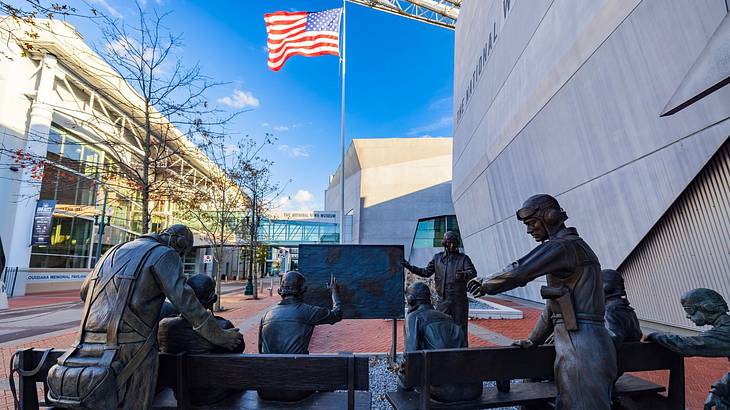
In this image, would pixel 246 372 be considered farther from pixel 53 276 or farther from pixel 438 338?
pixel 53 276

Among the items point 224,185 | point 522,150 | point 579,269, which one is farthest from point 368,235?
point 579,269

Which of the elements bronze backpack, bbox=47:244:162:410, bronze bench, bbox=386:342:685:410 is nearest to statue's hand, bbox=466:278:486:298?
bronze bench, bbox=386:342:685:410

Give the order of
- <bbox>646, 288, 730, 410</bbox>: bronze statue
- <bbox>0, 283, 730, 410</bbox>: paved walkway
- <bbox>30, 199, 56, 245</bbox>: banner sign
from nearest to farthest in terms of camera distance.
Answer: <bbox>646, 288, 730, 410</bbox>: bronze statue → <bbox>0, 283, 730, 410</bbox>: paved walkway → <bbox>30, 199, 56, 245</bbox>: banner sign

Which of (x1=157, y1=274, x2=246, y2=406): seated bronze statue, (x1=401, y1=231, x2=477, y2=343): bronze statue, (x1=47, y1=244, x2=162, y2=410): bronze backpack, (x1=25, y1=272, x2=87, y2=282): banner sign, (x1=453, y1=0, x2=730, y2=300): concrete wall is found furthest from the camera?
(x1=25, y1=272, x2=87, y2=282): banner sign

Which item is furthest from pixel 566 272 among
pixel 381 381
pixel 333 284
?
pixel 381 381

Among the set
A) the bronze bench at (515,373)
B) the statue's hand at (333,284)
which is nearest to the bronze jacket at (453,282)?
the statue's hand at (333,284)

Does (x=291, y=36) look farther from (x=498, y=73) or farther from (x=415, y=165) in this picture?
(x=415, y=165)

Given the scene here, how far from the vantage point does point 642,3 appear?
710cm

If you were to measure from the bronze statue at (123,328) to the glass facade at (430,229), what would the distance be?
35.5 metres

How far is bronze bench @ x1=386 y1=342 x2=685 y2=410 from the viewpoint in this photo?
109 inches

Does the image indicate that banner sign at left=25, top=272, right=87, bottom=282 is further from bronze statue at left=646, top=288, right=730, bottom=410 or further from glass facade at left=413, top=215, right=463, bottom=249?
glass facade at left=413, top=215, right=463, bottom=249

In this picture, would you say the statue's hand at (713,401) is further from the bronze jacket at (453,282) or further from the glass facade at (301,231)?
the glass facade at (301,231)

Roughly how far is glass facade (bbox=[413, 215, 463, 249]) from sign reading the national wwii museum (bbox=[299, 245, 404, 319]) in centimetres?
3269

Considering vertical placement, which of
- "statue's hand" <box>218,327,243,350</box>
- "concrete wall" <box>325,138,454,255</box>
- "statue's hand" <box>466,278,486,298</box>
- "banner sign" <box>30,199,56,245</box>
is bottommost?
"statue's hand" <box>218,327,243,350</box>
